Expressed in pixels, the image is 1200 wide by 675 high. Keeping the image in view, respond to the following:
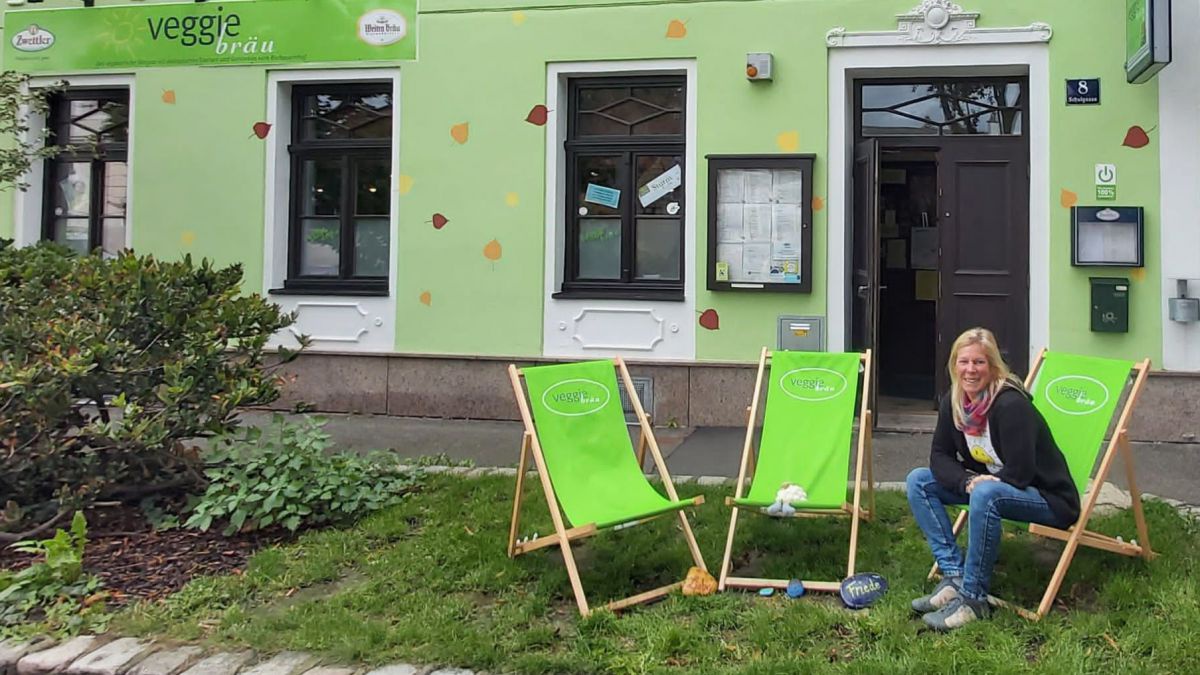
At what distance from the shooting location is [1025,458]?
381cm

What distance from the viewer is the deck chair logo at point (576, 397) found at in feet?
15.4

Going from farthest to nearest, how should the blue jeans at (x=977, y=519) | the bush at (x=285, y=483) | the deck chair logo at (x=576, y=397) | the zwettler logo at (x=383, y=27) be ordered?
the zwettler logo at (x=383, y=27), the bush at (x=285, y=483), the deck chair logo at (x=576, y=397), the blue jeans at (x=977, y=519)

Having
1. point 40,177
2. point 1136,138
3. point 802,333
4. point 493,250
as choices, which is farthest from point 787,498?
point 40,177

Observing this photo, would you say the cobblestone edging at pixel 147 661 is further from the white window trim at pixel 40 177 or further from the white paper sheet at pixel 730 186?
the white window trim at pixel 40 177

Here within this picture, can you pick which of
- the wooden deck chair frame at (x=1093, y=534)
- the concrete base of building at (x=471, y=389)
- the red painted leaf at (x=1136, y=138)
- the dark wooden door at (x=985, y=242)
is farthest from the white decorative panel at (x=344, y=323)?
the red painted leaf at (x=1136, y=138)

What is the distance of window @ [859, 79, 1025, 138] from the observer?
Result: 7.99 metres

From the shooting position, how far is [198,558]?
15.6ft

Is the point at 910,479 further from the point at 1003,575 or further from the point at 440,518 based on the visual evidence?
the point at 440,518

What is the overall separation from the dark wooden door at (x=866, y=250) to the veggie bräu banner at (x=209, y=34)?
164 inches

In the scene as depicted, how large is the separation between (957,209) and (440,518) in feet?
16.9

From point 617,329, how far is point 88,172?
5.78m

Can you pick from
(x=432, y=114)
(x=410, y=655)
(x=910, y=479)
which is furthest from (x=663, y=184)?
(x=410, y=655)

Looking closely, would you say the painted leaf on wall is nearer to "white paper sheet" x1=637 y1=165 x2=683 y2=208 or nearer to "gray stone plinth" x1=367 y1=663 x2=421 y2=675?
"white paper sheet" x1=637 y1=165 x2=683 y2=208

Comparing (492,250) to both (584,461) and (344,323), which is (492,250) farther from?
(584,461)
